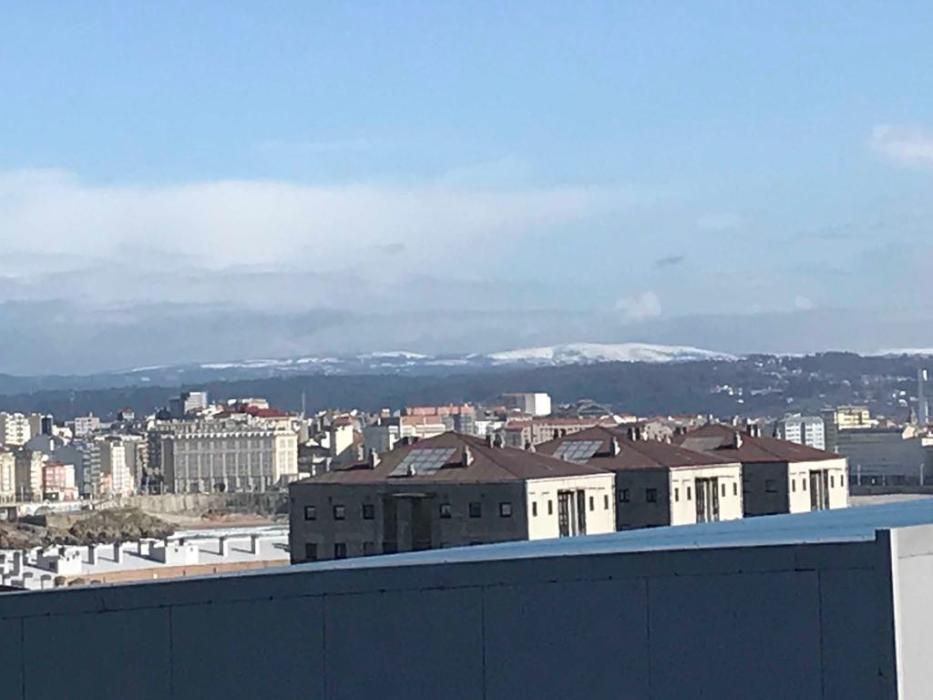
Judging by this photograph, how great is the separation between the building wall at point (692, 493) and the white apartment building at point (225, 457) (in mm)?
118942

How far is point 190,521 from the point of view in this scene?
134 metres

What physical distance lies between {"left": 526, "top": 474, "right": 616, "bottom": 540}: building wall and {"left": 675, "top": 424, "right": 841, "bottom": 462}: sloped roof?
6.49m

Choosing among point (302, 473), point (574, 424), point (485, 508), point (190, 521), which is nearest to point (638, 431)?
point (485, 508)

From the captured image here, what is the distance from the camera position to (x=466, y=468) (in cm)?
4456

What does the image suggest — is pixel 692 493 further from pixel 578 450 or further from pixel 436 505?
pixel 436 505

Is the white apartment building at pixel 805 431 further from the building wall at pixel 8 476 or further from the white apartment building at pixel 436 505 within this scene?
the white apartment building at pixel 436 505

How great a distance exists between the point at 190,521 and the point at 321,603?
12654 cm

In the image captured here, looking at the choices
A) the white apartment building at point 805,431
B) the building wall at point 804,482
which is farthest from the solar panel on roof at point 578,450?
the white apartment building at point 805,431

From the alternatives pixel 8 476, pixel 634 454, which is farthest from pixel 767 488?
pixel 8 476

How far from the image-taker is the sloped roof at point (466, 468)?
4406cm

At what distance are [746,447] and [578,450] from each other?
5476 millimetres

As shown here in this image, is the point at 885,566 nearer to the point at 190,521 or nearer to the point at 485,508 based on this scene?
the point at 485,508

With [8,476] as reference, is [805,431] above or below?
above

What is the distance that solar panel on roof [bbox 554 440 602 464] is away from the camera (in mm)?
48684
